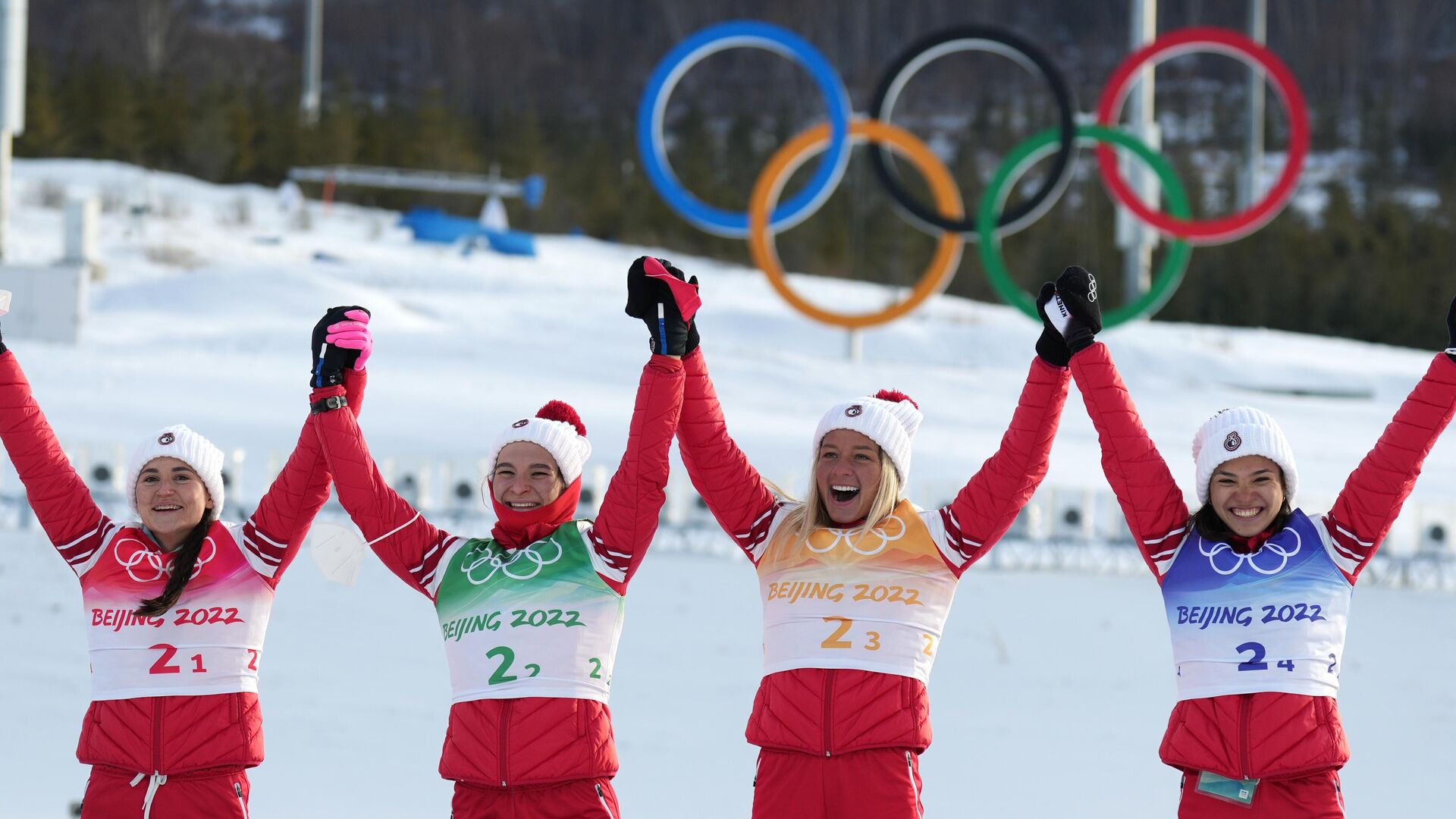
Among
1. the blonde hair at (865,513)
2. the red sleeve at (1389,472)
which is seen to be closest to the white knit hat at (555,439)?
the blonde hair at (865,513)

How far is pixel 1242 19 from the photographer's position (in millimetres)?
59156

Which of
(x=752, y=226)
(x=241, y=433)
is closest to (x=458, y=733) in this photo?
(x=241, y=433)

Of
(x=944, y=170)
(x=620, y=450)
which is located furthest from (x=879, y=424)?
(x=944, y=170)

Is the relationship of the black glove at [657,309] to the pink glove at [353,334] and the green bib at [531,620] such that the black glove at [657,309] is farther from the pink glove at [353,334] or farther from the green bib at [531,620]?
the pink glove at [353,334]

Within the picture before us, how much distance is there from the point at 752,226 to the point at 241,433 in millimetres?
5441

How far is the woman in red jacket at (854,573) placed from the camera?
359 centimetres

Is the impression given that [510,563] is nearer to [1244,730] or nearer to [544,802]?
[544,802]

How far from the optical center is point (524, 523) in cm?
379

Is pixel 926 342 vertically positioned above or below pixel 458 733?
above

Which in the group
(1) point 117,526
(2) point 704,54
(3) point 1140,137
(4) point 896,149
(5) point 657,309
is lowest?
(1) point 117,526

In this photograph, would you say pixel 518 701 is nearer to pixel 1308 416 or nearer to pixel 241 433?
pixel 241 433

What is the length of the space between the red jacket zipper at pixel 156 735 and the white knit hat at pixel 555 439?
0.90 meters

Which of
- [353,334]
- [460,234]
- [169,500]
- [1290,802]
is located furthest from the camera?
[460,234]

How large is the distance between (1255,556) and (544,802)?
63.9 inches
